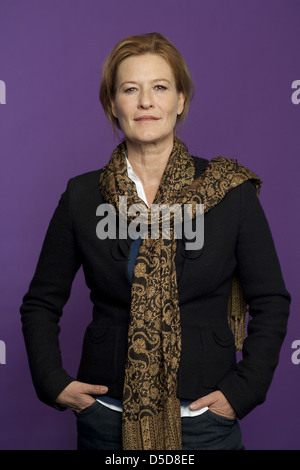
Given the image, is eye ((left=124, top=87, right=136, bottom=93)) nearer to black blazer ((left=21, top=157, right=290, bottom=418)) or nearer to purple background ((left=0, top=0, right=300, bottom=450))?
black blazer ((left=21, top=157, right=290, bottom=418))

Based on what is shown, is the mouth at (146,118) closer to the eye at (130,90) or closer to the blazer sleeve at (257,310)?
the eye at (130,90)

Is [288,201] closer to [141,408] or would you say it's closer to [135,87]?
[135,87]

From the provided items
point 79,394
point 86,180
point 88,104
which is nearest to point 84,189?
point 86,180

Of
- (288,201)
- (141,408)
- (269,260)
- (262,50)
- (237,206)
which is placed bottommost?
(141,408)

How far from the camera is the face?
1.93 metres

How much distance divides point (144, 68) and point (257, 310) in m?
0.77

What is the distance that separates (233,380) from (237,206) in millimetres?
484

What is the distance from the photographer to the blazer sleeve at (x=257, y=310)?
1811mm

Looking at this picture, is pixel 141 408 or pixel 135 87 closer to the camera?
pixel 141 408

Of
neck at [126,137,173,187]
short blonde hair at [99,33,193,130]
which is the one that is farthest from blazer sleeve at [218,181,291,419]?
short blonde hair at [99,33,193,130]

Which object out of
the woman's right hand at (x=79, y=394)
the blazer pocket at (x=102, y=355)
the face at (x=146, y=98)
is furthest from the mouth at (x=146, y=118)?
the woman's right hand at (x=79, y=394)
